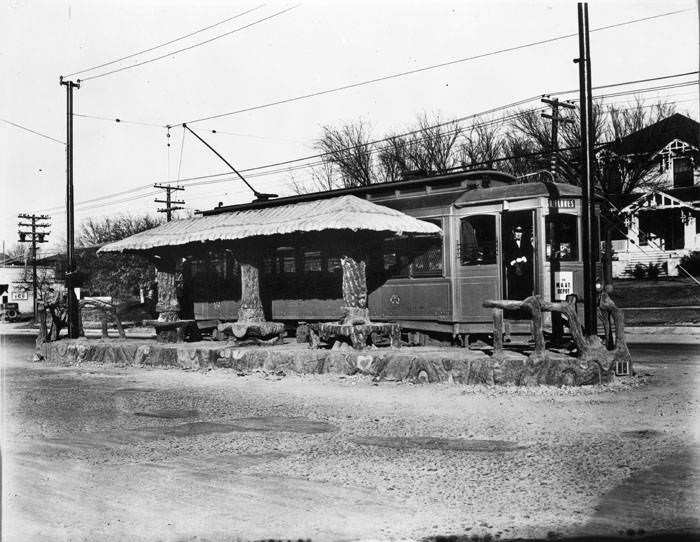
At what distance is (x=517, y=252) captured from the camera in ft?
46.9

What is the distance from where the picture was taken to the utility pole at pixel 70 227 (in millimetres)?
20500

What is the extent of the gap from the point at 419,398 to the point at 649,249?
34.1 m

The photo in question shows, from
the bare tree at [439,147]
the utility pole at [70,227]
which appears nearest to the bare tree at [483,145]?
the bare tree at [439,147]

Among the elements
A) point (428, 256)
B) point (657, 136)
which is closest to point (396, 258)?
point (428, 256)

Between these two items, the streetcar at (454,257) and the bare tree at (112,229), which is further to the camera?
the bare tree at (112,229)

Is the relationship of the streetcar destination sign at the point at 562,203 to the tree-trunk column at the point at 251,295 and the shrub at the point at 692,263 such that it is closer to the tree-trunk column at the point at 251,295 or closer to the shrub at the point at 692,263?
the tree-trunk column at the point at 251,295

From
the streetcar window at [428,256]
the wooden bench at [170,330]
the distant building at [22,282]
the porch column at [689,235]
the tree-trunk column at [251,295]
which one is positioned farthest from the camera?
the distant building at [22,282]

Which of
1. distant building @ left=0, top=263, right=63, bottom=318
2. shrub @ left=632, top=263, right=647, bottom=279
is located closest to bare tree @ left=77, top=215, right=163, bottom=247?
distant building @ left=0, top=263, right=63, bottom=318

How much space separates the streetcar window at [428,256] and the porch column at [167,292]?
6648mm

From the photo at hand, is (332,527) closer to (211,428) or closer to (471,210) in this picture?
(211,428)

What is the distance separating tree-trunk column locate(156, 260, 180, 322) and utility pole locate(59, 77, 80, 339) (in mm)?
2716

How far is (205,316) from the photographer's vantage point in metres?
20.2

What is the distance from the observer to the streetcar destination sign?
14.0 metres

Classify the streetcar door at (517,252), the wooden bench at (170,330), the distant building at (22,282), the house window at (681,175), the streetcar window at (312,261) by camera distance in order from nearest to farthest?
the streetcar door at (517,252) → the streetcar window at (312,261) → the wooden bench at (170,330) → the house window at (681,175) → the distant building at (22,282)
